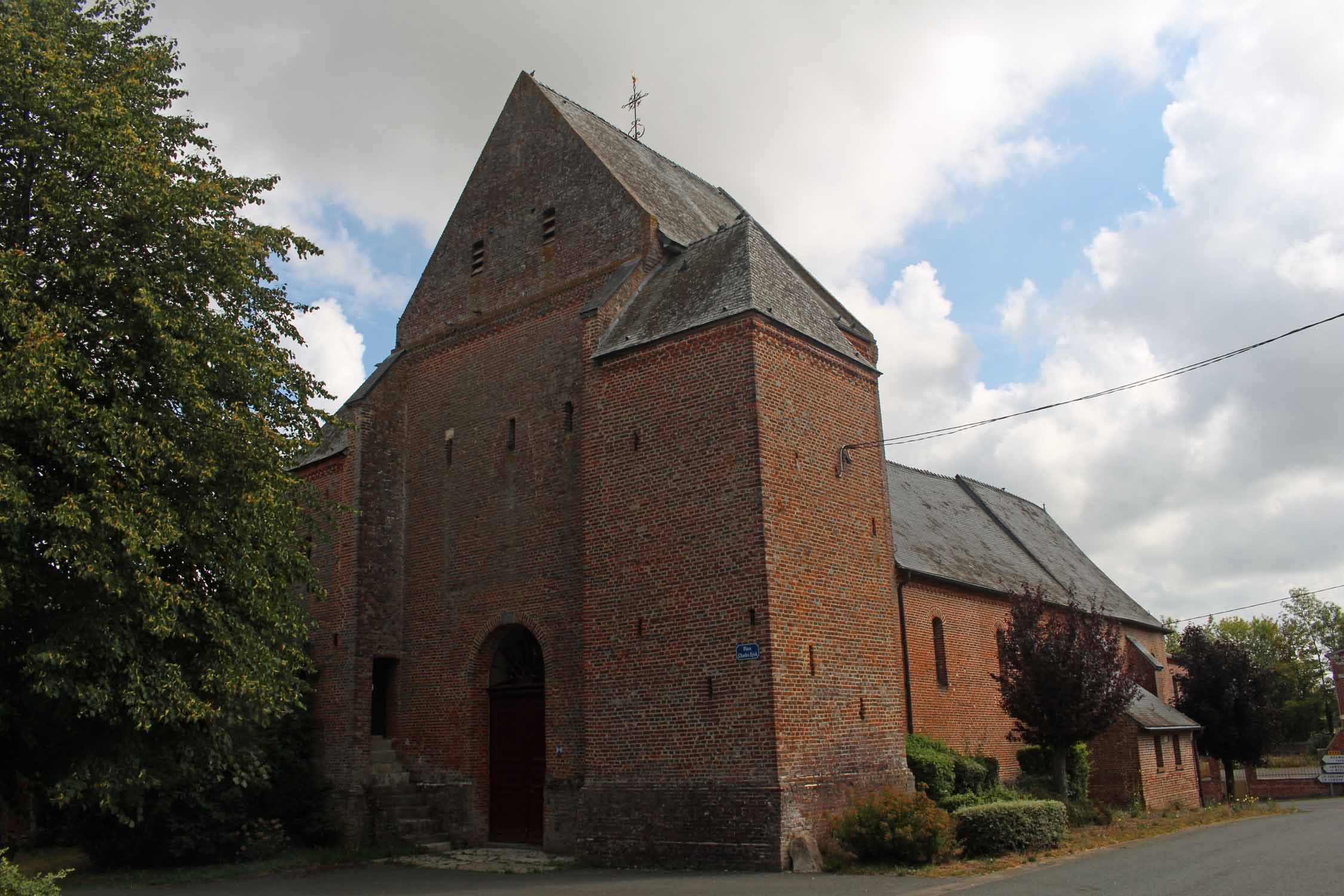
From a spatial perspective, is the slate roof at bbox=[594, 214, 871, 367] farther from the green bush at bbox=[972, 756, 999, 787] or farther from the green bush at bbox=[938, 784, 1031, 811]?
the green bush at bbox=[972, 756, 999, 787]

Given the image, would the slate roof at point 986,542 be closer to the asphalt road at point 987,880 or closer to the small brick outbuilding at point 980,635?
the small brick outbuilding at point 980,635

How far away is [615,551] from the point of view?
16.8m

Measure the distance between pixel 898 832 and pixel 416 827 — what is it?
9.35 meters

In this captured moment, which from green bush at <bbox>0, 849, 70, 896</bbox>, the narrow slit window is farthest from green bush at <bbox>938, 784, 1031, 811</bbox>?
green bush at <bbox>0, 849, 70, 896</bbox>

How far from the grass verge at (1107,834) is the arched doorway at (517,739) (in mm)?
6345

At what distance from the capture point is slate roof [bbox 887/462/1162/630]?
2611 cm

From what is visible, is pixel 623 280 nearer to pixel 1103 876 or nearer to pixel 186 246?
pixel 186 246

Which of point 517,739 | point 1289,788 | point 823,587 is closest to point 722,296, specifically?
point 823,587

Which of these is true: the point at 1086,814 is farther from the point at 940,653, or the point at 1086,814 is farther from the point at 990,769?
the point at 940,653

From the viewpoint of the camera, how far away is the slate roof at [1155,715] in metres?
26.8

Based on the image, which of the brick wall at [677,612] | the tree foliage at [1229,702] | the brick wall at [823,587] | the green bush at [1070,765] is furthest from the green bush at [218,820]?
the tree foliage at [1229,702]

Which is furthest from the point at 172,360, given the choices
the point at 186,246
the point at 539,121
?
the point at 539,121

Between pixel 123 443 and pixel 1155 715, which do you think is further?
pixel 1155 715

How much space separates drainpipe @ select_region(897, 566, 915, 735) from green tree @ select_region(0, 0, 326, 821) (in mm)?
12625
